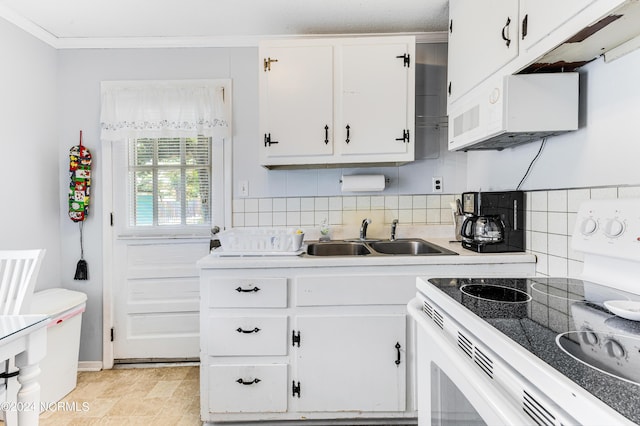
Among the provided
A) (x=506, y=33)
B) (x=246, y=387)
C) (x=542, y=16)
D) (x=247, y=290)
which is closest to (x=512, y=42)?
(x=506, y=33)

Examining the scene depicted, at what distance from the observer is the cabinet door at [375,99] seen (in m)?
2.06

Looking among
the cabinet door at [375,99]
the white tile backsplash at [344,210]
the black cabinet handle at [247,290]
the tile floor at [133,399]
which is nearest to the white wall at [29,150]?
the tile floor at [133,399]

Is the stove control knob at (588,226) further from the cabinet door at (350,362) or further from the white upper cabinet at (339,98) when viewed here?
the white upper cabinet at (339,98)

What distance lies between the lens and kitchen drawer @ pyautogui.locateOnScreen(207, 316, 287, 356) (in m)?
1.71

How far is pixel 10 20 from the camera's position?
81.1 inches

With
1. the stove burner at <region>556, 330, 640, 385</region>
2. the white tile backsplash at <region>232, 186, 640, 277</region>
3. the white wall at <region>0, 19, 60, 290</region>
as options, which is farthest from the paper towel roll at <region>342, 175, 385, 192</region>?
the white wall at <region>0, 19, 60, 290</region>

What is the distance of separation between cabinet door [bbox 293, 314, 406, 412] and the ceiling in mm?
1765

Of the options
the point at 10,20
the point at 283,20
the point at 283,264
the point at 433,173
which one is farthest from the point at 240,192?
the point at 10,20

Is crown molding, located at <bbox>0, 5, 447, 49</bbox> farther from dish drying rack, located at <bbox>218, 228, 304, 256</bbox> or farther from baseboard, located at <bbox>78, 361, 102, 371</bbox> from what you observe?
baseboard, located at <bbox>78, 361, 102, 371</bbox>

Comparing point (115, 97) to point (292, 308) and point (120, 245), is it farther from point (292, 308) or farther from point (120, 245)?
point (292, 308)

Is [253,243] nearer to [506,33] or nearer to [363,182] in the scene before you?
[363,182]

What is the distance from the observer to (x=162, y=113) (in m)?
2.35

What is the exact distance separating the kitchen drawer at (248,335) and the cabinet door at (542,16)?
1538mm

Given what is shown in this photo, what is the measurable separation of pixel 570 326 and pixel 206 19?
7.86ft
